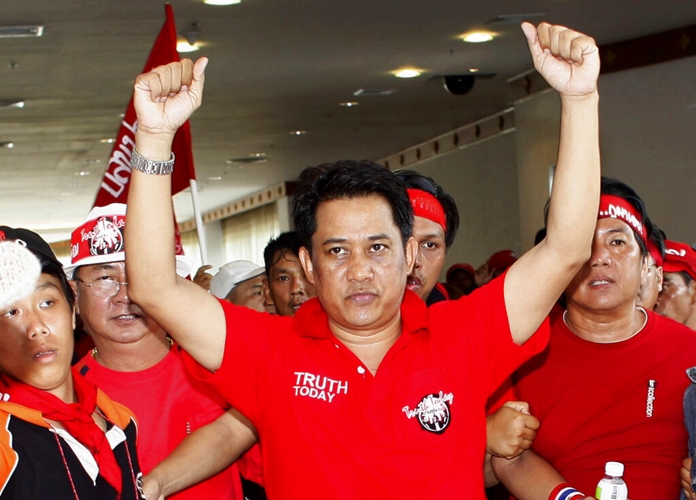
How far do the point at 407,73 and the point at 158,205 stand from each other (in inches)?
345

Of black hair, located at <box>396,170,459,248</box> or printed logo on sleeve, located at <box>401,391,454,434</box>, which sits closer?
printed logo on sleeve, located at <box>401,391,454,434</box>

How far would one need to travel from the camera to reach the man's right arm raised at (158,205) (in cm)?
195

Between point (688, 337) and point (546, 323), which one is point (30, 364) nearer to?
point (546, 323)

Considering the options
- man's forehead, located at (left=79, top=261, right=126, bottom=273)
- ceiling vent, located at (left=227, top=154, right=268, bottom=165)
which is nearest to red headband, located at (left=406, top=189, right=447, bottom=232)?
man's forehead, located at (left=79, top=261, right=126, bottom=273)

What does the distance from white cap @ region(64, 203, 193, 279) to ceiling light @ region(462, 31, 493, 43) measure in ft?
21.5

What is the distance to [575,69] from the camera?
206 cm

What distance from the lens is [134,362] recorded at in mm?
2643

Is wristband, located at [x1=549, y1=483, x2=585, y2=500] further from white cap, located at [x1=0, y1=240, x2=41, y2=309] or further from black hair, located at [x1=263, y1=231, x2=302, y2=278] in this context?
black hair, located at [x1=263, y1=231, x2=302, y2=278]

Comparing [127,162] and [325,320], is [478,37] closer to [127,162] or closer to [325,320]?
[127,162]

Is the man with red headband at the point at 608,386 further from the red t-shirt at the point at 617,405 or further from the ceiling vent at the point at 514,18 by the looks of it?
the ceiling vent at the point at 514,18

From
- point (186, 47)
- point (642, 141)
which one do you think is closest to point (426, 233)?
point (186, 47)

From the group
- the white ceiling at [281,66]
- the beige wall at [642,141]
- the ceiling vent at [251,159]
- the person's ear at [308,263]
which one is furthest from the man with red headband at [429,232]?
the ceiling vent at [251,159]

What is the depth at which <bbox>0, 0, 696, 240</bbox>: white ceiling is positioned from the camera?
7.70 meters

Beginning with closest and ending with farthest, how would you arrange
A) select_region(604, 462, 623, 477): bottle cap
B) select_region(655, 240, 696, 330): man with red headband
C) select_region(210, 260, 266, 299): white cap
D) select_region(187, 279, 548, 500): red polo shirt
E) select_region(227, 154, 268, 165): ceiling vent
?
select_region(187, 279, 548, 500): red polo shirt
select_region(604, 462, 623, 477): bottle cap
select_region(655, 240, 696, 330): man with red headband
select_region(210, 260, 266, 299): white cap
select_region(227, 154, 268, 165): ceiling vent
